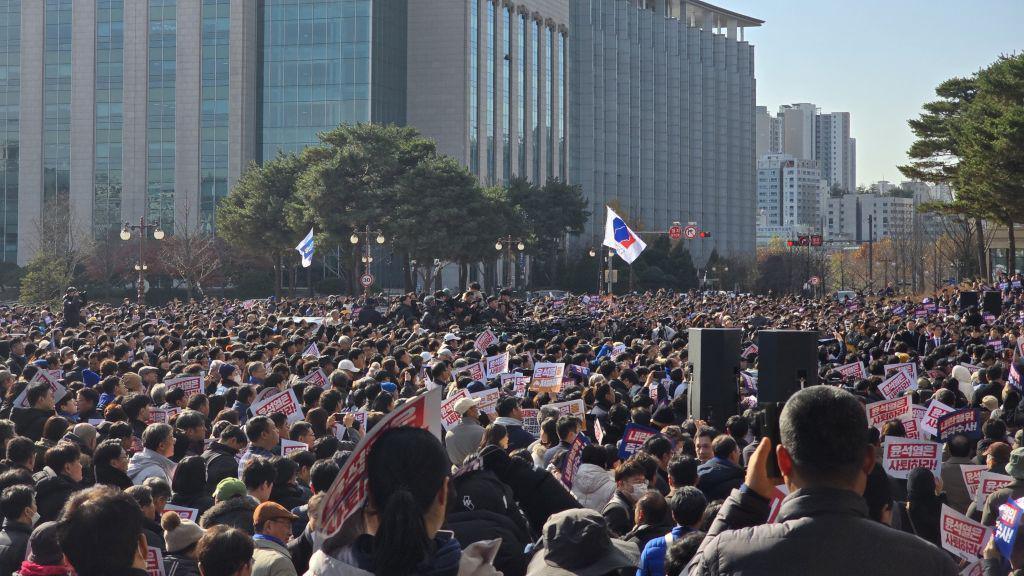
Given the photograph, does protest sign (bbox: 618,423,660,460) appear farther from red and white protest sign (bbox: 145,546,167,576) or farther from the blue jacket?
red and white protest sign (bbox: 145,546,167,576)

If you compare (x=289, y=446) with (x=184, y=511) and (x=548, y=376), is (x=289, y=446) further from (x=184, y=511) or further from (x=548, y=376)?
(x=548, y=376)

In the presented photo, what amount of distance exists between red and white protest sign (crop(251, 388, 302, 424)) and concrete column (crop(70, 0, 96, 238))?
86.2m

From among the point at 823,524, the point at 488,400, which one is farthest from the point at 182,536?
the point at 488,400

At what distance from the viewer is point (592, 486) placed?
8.72 meters

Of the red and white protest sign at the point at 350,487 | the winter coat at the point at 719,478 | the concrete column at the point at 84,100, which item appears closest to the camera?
the red and white protest sign at the point at 350,487

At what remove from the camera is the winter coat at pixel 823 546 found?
336 cm

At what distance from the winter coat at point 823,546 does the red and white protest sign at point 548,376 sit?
1299 centimetres

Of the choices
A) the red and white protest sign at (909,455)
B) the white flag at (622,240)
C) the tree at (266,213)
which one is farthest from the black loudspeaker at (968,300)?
the tree at (266,213)

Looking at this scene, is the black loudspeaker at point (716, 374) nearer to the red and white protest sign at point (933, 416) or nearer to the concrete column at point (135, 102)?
the red and white protest sign at point (933, 416)

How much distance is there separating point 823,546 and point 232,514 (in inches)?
169

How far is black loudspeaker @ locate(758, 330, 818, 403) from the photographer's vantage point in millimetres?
11055

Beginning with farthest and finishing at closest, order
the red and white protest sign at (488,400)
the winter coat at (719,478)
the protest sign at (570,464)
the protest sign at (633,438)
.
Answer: the red and white protest sign at (488,400), the protest sign at (633,438), the protest sign at (570,464), the winter coat at (719,478)

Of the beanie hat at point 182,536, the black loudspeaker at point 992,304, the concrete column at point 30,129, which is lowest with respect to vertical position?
the beanie hat at point 182,536

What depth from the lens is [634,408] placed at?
1181 centimetres
